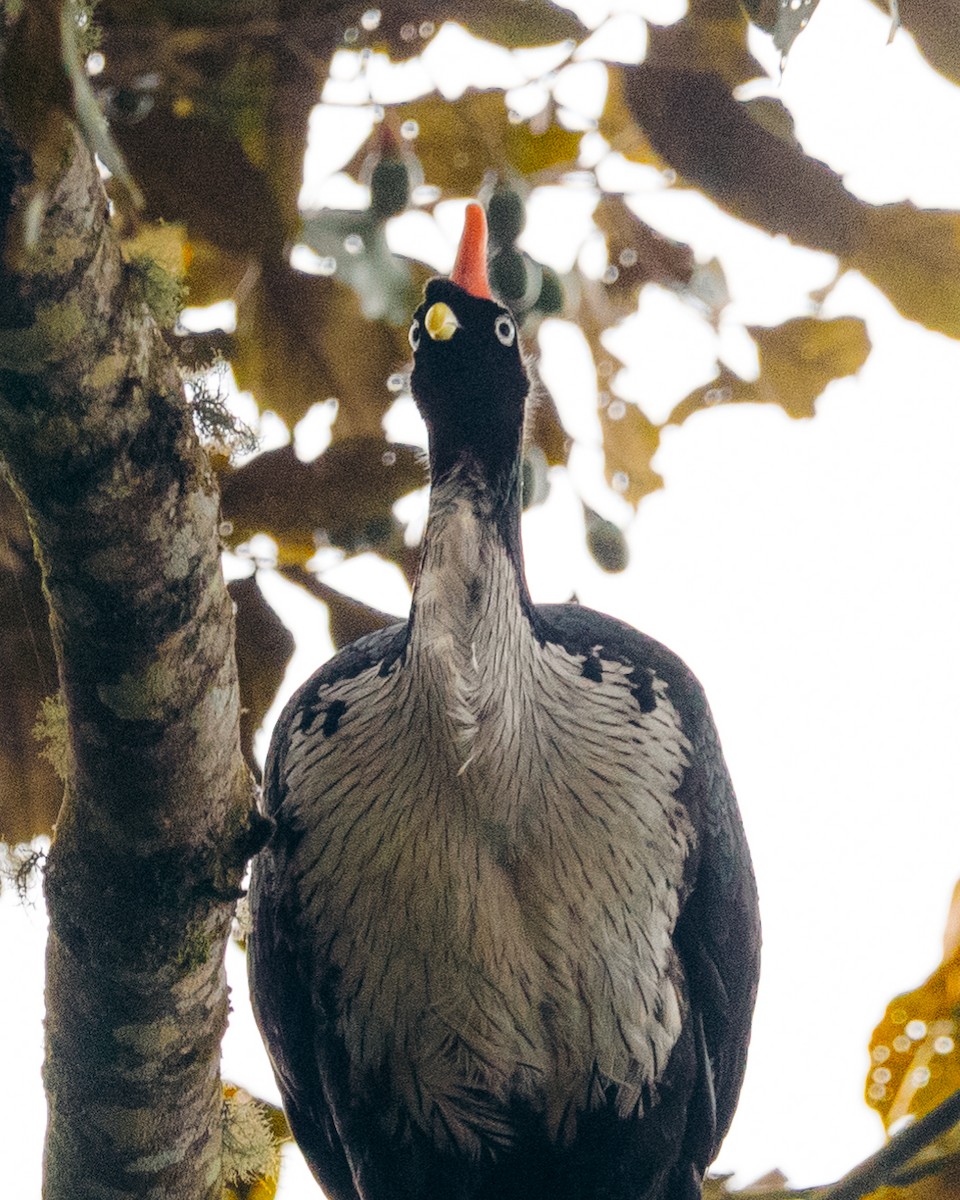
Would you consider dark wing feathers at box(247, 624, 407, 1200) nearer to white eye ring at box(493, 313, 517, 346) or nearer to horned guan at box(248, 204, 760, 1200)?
horned guan at box(248, 204, 760, 1200)

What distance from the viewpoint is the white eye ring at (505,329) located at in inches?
106

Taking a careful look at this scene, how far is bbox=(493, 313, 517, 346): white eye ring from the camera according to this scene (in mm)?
2684

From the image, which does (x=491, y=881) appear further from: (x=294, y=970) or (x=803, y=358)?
(x=803, y=358)

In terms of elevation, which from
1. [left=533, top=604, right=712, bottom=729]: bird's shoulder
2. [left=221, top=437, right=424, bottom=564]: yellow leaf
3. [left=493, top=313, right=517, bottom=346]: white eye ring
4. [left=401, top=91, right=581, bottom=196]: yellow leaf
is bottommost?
[left=533, top=604, right=712, bottom=729]: bird's shoulder

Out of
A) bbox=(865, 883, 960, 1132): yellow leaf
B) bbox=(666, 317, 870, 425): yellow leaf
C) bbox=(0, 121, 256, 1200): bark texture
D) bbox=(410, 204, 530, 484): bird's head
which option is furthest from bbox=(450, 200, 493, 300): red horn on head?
bbox=(865, 883, 960, 1132): yellow leaf

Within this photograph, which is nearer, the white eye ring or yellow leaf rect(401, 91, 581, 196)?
the white eye ring

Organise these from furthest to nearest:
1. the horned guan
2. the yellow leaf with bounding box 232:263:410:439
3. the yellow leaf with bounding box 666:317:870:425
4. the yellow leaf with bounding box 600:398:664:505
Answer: the yellow leaf with bounding box 600:398:664:505, the yellow leaf with bounding box 666:317:870:425, the yellow leaf with bounding box 232:263:410:439, the horned guan

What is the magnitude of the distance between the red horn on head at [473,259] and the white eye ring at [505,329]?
5 centimetres

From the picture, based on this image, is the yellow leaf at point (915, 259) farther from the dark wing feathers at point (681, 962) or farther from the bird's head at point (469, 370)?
the dark wing feathers at point (681, 962)

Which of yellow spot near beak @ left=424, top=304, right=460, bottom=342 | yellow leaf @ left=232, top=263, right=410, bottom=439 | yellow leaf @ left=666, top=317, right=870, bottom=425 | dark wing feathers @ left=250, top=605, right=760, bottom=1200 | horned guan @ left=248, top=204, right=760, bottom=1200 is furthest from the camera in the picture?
yellow leaf @ left=666, top=317, right=870, bottom=425

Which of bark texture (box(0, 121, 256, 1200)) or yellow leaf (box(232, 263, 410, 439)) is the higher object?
yellow leaf (box(232, 263, 410, 439))

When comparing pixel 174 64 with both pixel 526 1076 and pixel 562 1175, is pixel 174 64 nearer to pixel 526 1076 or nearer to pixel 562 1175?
pixel 526 1076

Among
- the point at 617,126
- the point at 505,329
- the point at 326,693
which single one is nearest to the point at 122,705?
the point at 326,693

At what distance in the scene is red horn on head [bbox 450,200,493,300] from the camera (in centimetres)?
271
